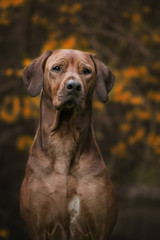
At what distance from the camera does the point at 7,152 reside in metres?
7.88

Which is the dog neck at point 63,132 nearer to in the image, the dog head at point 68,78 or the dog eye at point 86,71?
the dog head at point 68,78

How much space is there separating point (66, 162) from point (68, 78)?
65 cm

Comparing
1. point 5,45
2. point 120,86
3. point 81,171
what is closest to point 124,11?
point 120,86

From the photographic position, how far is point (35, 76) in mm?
3719

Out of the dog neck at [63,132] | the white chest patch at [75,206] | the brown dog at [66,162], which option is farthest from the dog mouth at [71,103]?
the white chest patch at [75,206]

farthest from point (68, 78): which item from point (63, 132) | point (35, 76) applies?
point (63, 132)

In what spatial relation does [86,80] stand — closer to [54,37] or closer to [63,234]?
[63,234]

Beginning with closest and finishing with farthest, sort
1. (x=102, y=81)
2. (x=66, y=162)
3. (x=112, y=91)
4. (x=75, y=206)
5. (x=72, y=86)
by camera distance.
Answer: (x=72, y=86) < (x=75, y=206) < (x=66, y=162) < (x=102, y=81) < (x=112, y=91)

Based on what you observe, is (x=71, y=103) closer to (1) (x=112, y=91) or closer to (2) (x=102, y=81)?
(2) (x=102, y=81)

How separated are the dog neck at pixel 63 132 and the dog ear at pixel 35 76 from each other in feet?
0.36

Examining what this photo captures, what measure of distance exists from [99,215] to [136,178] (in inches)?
209

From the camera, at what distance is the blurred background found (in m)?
6.24

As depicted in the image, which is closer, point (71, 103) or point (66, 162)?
point (71, 103)

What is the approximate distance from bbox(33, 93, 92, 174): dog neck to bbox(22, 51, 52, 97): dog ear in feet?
0.36
